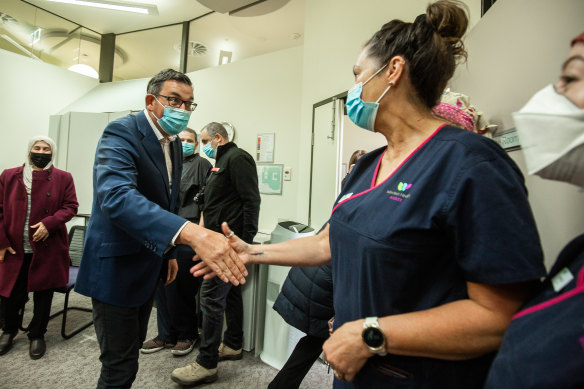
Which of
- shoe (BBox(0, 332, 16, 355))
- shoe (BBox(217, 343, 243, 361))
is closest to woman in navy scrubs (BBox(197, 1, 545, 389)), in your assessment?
shoe (BBox(217, 343, 243, 361))

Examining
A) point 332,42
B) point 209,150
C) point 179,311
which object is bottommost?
point 179,311

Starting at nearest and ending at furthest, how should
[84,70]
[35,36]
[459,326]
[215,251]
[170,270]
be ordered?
[459,326]
[215,251]
[170,270]
[35,36]
[84,70]

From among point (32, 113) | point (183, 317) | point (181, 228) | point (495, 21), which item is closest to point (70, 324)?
point (183, 317)

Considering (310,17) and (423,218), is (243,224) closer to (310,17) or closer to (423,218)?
(423,218)

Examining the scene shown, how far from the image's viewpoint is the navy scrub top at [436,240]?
0.55 m

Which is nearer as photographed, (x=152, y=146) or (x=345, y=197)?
(x=345, y=197)

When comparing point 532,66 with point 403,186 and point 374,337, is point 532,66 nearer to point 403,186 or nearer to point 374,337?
point 403,186

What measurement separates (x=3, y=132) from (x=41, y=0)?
6.99 feet

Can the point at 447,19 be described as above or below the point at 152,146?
above

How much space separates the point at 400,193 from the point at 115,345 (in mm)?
1329

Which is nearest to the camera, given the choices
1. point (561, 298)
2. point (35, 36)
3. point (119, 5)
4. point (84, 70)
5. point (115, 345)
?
point (561, 298)

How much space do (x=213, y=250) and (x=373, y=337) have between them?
25.2 inches

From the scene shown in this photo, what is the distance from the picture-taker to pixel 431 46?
2.62 feet

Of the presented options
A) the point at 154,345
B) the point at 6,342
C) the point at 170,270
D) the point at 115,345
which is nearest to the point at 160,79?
the point at 170,270
